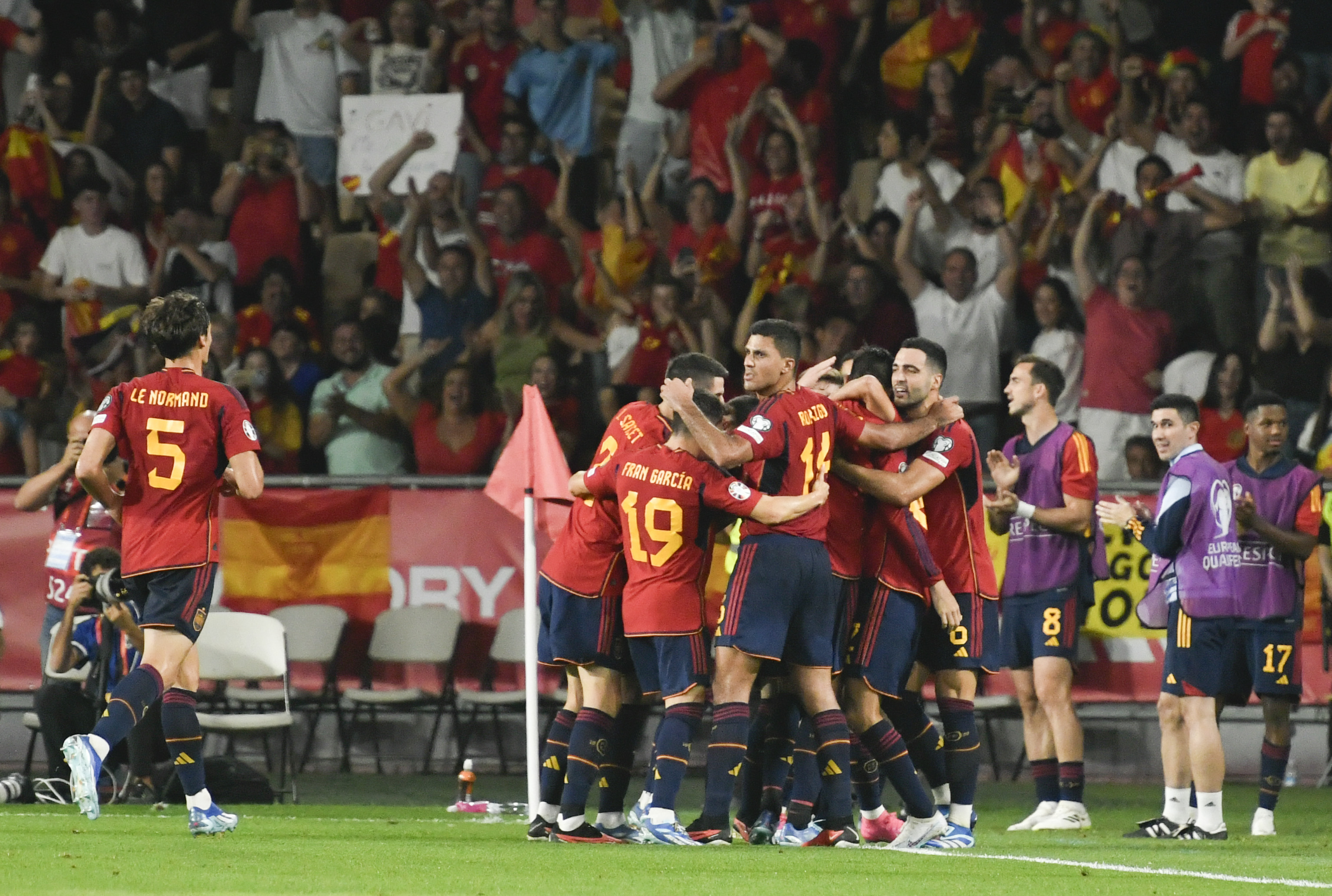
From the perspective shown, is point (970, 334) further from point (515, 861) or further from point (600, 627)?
point (515, 861)

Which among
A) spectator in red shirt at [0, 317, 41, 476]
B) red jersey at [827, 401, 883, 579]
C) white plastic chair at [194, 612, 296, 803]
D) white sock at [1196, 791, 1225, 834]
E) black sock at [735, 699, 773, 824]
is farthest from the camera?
spectator in red shirt at [0, 317, 41, 476]

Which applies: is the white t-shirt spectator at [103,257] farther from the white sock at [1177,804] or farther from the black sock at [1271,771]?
the black sock at [1271,771]

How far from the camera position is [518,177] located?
1667 cm

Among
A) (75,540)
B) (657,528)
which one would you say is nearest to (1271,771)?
(657,528)

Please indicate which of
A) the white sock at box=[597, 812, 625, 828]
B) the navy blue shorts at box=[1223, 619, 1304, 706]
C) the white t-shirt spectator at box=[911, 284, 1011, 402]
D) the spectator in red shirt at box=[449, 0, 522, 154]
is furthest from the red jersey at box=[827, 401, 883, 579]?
the spectator in red shirt at box=[449, 0, 522, 154]

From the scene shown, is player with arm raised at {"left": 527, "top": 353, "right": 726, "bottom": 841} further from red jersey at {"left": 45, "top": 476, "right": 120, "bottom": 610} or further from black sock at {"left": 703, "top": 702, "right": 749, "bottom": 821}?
red jersey at {"left": 45, "top": 476, "right": 120, "bottom": 610}

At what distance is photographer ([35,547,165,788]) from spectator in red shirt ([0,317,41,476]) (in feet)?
10.9

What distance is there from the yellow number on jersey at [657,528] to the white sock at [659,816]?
3.69 ft

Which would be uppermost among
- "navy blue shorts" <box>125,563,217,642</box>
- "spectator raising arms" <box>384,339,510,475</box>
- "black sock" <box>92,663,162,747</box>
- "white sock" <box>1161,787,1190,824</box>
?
"spectator raising arms" <box>384,339,510,475</box>

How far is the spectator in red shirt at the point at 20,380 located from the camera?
1497 centimetres

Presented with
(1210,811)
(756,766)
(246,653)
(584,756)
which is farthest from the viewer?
(246,653)

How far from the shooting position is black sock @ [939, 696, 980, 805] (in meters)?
9.38

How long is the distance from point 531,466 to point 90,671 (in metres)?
3.53

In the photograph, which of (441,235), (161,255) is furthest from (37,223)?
(441,235)
